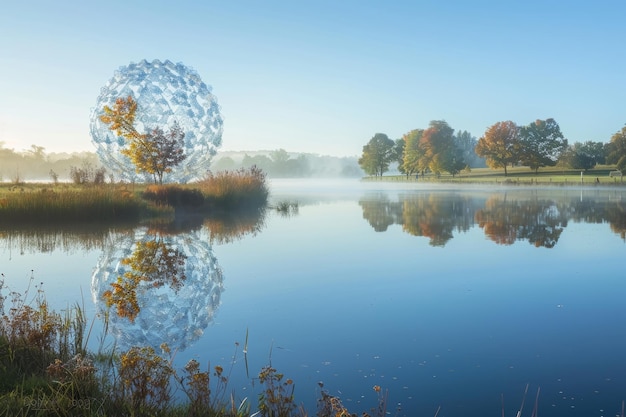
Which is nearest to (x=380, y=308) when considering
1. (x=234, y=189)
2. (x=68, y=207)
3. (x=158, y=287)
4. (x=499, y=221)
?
(x=158, y=287)

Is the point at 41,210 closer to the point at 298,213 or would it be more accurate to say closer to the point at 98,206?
the point at 98,206

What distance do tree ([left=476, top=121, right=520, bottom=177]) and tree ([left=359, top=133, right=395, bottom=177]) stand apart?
1030 inches

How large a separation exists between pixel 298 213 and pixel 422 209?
614 centimetres

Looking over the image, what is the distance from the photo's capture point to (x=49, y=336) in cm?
592

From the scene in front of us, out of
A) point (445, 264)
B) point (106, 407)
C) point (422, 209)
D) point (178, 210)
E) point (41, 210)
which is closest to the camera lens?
point (106, 407)

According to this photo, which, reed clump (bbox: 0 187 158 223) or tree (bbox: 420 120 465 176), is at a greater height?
tree (bbox: 420 120 465 176)

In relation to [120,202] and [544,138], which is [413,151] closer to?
Result: [544,138]

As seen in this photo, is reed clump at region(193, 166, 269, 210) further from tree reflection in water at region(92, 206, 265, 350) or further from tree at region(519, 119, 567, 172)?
tree at region(519, 119, 567, 172)

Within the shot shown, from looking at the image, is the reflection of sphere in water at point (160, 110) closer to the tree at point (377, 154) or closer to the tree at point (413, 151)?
the tree at point (413, 151)

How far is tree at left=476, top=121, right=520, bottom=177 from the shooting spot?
88438mm

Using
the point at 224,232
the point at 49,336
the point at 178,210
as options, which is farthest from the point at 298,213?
the point at 49,336

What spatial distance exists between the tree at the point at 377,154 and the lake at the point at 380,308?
322ft

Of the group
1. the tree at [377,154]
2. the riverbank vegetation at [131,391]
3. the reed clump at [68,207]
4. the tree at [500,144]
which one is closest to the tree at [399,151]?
the tree at [377,154]

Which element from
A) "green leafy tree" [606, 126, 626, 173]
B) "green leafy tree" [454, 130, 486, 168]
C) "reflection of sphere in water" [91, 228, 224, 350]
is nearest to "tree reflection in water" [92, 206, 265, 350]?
"reflection of sphere in water" [91, 228, 224, 350]
